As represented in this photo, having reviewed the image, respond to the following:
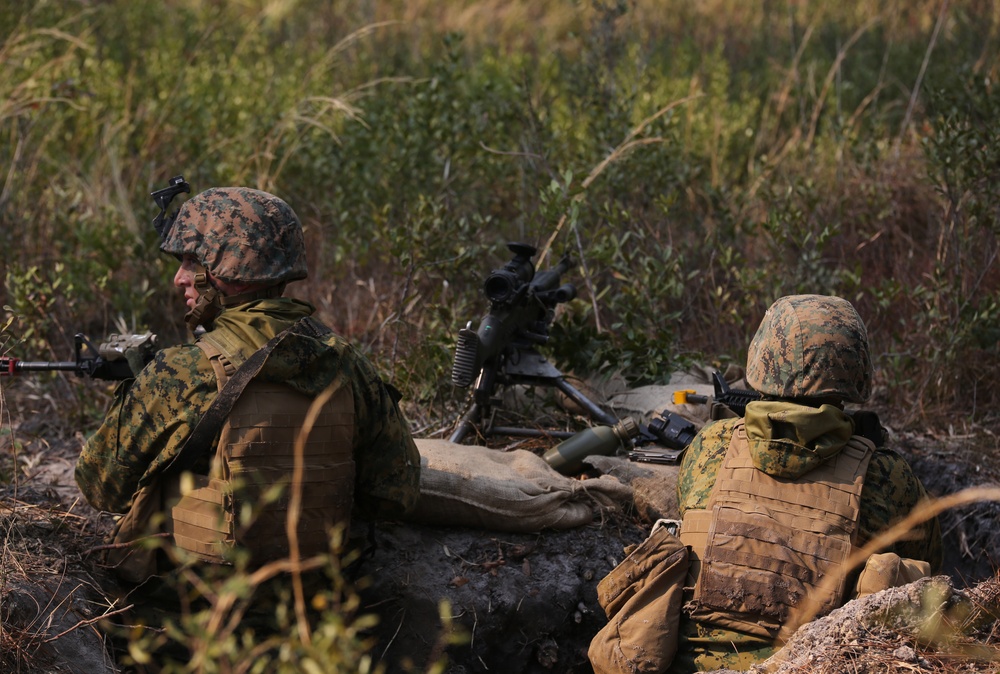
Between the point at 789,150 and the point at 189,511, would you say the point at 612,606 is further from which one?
the point at 789,150

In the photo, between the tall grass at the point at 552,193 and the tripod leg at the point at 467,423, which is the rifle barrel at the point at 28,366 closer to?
the tall grass at the point at 552,193

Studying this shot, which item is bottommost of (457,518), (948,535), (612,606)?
(948,535)

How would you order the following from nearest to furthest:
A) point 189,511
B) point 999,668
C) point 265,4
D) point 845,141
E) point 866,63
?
point 999,668 → point 189,511 → point 845,141 → point 866,63 → point 265,4

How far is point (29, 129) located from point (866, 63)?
6.29 meters

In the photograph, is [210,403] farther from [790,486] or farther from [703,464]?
[790,486]

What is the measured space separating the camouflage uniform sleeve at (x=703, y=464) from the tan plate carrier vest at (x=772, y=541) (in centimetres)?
12

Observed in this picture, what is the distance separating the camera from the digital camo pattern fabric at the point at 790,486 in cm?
281

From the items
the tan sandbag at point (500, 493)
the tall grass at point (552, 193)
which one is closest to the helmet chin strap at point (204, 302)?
the tan sandbag at point (500, 493)

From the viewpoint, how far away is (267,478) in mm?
3033

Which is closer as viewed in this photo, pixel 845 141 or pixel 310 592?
pixel 310 592

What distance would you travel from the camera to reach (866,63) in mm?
8539

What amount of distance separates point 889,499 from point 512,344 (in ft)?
5.90

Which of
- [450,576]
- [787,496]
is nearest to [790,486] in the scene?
[787,496]

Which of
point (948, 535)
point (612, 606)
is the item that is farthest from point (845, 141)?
point (612, 606)
